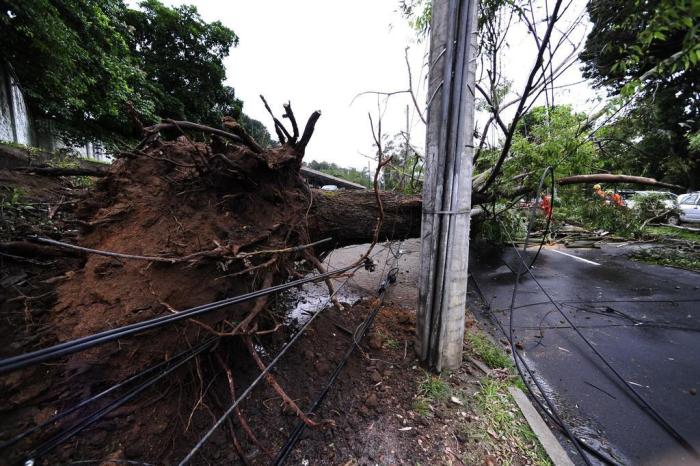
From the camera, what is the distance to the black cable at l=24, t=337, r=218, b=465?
1.06 metres

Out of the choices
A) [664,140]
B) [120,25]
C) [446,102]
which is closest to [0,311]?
[446,102]

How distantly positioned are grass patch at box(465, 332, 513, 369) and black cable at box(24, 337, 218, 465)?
100 inches

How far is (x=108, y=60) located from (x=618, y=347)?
12.0 m

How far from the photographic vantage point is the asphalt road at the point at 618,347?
79.3 inches

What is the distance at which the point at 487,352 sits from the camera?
2691 mm

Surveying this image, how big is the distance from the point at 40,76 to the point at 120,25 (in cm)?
335

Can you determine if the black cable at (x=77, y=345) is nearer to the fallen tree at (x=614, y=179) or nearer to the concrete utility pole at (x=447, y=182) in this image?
the concrete utility pole at (x=447, y=182)

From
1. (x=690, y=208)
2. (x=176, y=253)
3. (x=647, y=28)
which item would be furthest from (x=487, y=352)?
(x=690, y=208)

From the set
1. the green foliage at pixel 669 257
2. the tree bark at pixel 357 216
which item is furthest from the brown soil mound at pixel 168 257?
the green foliage at pixel 669 257

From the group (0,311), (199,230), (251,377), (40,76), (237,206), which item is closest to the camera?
(0,311)

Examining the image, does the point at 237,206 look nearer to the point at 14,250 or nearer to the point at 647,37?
the point at 14,250

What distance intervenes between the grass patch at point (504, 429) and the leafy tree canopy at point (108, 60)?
3217 mm

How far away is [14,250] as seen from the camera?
1733mm

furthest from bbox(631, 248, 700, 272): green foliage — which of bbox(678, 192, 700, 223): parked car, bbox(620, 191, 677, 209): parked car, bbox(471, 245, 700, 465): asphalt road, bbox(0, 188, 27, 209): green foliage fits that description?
bbox(0, 188, 27, 209): green foliage
